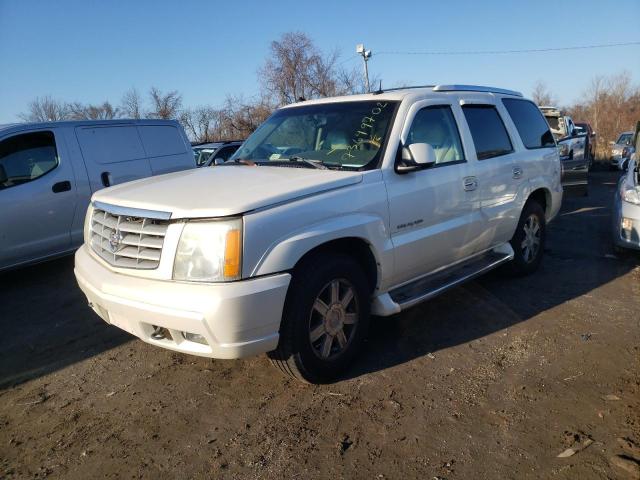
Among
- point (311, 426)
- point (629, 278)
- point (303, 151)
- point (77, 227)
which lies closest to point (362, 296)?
point (311, 426)

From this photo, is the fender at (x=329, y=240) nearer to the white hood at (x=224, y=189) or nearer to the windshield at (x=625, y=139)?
the white hood at (x=224, y=189)

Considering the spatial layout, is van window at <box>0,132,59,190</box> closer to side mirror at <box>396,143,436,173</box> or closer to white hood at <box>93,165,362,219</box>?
white hood at <box>93,165,362,219</box>

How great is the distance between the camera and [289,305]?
293 cm

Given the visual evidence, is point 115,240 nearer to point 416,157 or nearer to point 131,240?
point 131,240

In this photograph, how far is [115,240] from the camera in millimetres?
3084

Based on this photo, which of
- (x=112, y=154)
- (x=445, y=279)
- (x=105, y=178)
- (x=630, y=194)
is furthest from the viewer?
(x=112, y=154)

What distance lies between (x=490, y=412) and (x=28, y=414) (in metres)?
2.90

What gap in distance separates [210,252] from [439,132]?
7.81ft

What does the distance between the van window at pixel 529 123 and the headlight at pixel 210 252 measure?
372cm

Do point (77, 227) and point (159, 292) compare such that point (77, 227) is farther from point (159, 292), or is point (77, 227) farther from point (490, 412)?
point (490, 412)

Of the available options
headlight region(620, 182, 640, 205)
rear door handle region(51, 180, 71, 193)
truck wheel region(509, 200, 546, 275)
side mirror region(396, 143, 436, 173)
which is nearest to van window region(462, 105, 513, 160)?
truck wheel region(509, 200, 546, 275)

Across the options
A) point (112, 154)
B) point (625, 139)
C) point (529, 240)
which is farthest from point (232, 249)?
point (625, 139)

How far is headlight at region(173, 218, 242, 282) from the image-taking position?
264cm

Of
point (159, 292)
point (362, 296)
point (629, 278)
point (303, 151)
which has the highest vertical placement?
point (303, 151)
